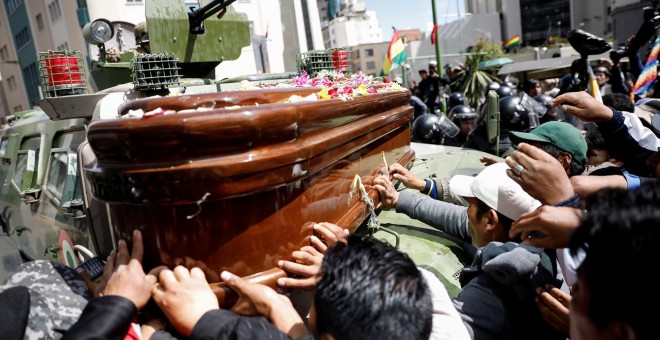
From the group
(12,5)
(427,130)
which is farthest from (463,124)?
(12,5)

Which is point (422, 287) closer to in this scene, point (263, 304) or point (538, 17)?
point (263, 304)

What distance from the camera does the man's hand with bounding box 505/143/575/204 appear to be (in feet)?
5.88

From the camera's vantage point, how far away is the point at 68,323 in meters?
1.42

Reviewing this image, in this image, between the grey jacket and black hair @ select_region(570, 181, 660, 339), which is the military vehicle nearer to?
the grey jacket

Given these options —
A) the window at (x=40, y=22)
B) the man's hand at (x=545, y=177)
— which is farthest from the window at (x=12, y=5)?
the man's hand at (x=545, y=177)

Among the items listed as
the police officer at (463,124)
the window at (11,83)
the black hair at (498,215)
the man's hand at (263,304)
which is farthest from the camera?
the window at (11,83)

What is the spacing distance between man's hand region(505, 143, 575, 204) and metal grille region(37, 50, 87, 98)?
8.61 ft

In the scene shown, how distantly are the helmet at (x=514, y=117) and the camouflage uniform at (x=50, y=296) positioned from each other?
5.47 meters

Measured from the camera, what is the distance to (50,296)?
145 cm

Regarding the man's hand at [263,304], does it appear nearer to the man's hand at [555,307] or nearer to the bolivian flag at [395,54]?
the man's hand at [555,307]

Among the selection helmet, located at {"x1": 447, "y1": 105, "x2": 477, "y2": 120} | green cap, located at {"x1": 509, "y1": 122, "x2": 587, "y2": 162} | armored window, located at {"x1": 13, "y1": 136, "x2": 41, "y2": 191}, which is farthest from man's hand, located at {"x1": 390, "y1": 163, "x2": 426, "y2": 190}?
helmet, located at {"x1": 447, "y1": 105, "x2": 477, "y2": 120}

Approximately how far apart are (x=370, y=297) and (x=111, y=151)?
0.89 metres

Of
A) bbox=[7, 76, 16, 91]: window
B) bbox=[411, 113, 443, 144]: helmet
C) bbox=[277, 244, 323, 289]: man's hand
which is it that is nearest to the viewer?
bbox=[277, 244, 323, 289]: man's hand

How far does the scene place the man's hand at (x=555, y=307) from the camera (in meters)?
1.83
